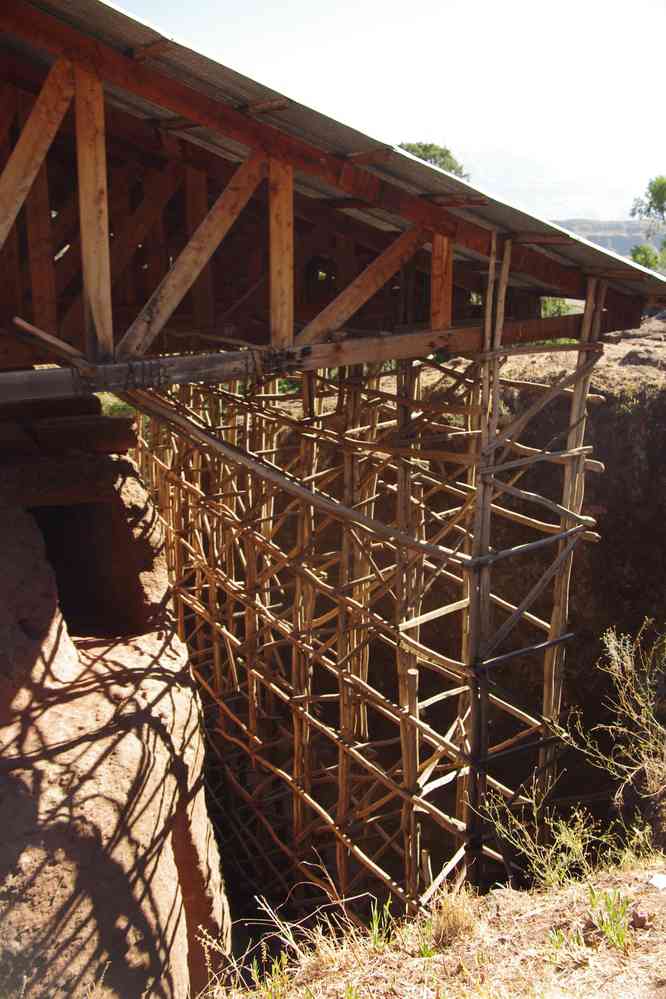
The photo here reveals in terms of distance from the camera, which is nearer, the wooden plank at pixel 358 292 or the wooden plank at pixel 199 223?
the wooden plank at pixel 358 292

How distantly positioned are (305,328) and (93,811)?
11.3 ft

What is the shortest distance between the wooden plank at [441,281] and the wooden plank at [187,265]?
4.67 feet

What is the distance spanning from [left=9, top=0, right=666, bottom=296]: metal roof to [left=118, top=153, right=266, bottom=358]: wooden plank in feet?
1.35

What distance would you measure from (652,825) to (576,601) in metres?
6.80

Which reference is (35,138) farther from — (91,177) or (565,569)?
(565,569)

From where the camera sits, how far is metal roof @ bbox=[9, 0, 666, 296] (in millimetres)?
4520

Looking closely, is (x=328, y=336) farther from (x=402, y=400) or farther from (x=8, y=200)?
(x=8, y=200)

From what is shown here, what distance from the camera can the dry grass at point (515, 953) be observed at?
146 inches

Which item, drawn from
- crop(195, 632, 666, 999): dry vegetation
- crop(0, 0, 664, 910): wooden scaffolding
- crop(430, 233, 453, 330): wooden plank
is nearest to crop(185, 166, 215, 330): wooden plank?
crop(0, 0, 664, 910): wooden scaffolding

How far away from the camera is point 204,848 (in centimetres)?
632

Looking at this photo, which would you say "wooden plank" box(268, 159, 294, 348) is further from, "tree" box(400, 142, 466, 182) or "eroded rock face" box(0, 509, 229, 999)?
"tree" box(400, 142, 466, 182)

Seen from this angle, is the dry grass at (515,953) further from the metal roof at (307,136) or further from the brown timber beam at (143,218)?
the brown timber beam at (143,218)

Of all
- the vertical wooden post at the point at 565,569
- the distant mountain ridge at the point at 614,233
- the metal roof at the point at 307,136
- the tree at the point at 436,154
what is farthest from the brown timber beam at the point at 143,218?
the distant mountain ridge at the point at 614,233

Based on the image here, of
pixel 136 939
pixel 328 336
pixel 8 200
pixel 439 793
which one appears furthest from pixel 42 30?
pixel 439 793
